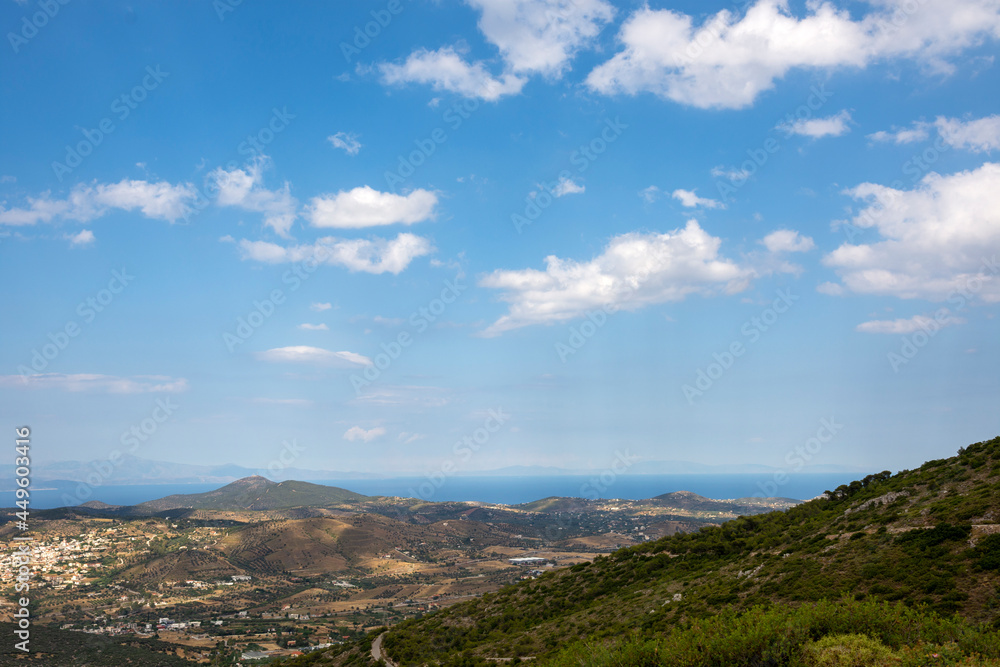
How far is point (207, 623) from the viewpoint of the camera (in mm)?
96688

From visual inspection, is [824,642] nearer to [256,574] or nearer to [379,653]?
[379,653]

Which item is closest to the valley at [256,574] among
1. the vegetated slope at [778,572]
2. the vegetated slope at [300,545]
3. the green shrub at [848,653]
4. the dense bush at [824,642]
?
the vegetated slope at [300,545]

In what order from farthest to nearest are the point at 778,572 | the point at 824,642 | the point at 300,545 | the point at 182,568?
the point at 300,545
the point at 182,568
the point at 778,572
the point at 824,642

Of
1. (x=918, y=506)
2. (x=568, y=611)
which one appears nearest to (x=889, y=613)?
(x=918, y=506)

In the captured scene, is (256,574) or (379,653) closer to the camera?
(379,653)

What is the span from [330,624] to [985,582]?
10077cm

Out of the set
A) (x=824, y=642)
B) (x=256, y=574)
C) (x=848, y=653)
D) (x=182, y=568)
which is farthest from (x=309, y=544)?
(x=848, y=653)

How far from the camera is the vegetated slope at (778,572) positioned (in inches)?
737

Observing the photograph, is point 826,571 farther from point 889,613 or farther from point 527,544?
point 527,544

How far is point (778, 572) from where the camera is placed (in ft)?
79.6

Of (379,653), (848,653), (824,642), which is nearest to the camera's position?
(848,653)

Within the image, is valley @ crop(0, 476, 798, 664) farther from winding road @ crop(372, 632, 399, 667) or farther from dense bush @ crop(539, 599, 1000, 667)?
dense bush @ crop(539, 599, 1000, 667)

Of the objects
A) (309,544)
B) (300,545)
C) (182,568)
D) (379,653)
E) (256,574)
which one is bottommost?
(256,574)

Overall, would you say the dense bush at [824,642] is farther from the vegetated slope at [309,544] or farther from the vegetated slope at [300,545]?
the vegetated slope at [300,545]
